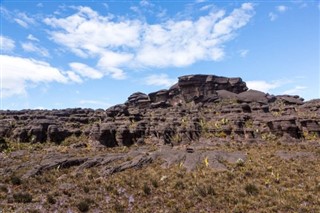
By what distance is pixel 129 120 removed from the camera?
7219 cm

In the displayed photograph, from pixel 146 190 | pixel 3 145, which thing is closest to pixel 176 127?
pixel 3 145

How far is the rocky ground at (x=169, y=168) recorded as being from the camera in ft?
80.2

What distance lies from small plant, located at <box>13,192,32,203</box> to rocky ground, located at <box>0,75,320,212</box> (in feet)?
0.29

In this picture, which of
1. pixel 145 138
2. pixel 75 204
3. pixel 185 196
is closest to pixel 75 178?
pixel 75 204

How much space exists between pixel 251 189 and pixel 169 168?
1114cm

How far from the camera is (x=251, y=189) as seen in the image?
25266 millimetres

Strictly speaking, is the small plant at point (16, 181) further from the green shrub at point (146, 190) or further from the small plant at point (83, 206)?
the green shrub at point (146, 190)

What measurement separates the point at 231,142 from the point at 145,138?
18.0 metres

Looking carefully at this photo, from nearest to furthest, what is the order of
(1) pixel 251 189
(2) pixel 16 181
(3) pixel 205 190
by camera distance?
(1) pixel 251 189 < (3) pixel 205 190 < (2) pixel 16 181

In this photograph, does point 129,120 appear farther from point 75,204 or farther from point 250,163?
point 75,204

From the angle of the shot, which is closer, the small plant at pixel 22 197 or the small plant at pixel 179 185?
the small plant at pixel 22 197

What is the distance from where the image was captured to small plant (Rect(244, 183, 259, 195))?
24719mm

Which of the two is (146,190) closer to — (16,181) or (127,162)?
(127,162)

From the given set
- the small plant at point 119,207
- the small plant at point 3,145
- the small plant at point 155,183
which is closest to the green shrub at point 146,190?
the small plant at point 155,183
